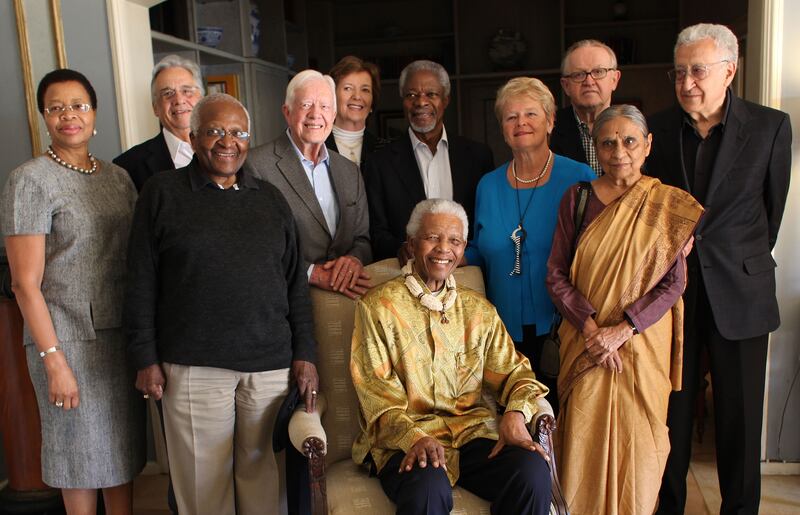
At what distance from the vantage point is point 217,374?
221 cm

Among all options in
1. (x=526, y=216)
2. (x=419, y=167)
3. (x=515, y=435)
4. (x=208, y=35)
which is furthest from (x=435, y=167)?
(x=208, y=35)

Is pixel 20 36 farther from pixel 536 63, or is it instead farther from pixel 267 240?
pixel 536 63

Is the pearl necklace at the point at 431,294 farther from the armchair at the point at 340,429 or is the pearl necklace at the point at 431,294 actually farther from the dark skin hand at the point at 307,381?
the dark skin hand at the point at 307,381

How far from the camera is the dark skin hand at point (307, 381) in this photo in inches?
91.2

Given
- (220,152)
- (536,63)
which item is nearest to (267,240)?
(220,152)

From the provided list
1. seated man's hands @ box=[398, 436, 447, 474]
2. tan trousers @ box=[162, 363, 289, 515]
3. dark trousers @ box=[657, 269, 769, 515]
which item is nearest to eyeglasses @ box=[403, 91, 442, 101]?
dark trousers @ box=[657, 269, 769, 515]

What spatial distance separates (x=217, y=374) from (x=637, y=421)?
139cm

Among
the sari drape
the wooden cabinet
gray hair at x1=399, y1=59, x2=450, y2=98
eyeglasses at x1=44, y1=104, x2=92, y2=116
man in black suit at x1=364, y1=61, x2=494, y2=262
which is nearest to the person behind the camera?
eyeglasses at x1=44, y1=104, x2=92, y2=116

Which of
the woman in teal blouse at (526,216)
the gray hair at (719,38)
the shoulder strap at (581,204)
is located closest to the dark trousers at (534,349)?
the woman in teal blouse at (526,216)

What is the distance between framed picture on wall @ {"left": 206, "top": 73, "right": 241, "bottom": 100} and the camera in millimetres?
4891

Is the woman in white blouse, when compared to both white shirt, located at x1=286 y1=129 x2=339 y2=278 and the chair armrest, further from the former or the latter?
the chair armrest

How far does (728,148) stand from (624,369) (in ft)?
2.77

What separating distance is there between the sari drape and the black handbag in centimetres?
4

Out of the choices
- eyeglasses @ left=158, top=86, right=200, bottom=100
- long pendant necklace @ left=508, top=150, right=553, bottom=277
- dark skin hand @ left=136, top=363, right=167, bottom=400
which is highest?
eyeglasses @ left=158, top=86, right=200, bottom=100
